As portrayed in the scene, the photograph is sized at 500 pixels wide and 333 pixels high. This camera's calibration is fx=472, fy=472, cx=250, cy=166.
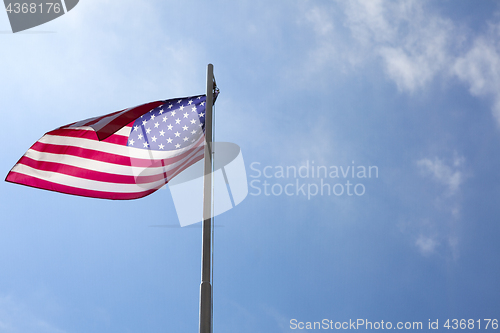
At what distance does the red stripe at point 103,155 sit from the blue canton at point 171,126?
1.15 ft

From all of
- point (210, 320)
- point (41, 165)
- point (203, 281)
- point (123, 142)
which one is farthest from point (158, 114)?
point (210, 320)

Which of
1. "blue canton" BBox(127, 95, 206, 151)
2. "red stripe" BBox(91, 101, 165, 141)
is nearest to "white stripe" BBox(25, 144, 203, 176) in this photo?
"blue canton" BBox(127, 95, 206, 151)

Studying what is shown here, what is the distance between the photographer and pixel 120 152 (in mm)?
13297

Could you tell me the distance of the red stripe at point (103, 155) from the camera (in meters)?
12.8

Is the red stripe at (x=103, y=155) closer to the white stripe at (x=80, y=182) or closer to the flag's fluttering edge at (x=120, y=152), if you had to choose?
the flag's fluttering edge at (x=120, y=152)

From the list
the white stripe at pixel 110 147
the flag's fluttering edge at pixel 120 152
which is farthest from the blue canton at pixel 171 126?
the white stripe at pixel 110 147

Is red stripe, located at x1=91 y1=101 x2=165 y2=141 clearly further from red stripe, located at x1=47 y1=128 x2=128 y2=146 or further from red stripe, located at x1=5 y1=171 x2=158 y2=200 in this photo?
red stripe, located at x1=5 y1=171 x2=158 y2=200

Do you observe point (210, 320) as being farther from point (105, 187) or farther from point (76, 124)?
point (76, 124)

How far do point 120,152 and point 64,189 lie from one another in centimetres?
183

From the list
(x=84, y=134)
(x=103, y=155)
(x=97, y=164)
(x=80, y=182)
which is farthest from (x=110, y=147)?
(x=80, y=182)

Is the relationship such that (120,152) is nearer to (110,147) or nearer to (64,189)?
(110,147)

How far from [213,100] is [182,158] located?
5.82 feet

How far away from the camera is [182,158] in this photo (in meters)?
12.7

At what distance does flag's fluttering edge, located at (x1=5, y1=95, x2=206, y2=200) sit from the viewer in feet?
41.8
